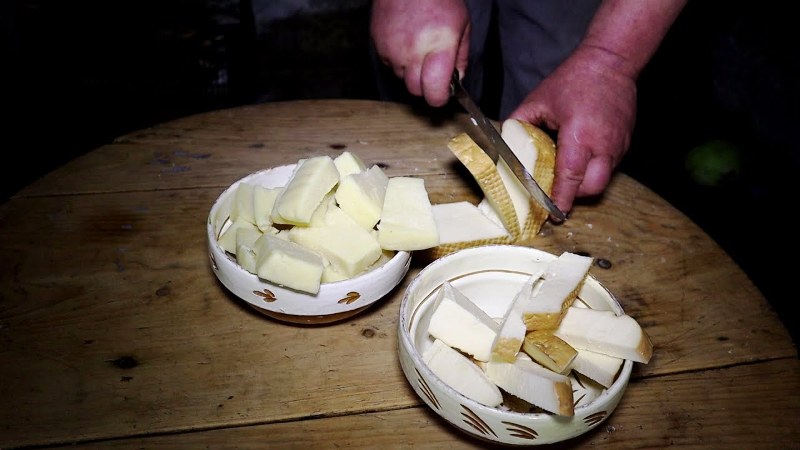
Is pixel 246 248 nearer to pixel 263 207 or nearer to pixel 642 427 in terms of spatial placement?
pixel 263 207

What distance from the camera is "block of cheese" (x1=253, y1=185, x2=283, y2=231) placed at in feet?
3.09

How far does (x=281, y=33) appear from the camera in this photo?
2.97 metres

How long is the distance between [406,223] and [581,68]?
70 cm

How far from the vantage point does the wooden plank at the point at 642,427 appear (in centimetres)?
78

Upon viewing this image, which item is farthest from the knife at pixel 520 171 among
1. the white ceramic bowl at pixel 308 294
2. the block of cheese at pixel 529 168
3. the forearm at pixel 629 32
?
the forearm at pixel 629 32

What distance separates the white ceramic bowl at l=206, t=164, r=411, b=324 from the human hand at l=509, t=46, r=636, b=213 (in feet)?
1.41

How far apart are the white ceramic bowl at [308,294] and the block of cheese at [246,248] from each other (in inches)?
0.5

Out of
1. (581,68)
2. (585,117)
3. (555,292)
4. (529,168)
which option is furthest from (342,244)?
(581,68)

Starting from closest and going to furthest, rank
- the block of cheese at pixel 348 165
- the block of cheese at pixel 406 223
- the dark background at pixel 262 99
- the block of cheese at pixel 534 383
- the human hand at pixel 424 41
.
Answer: the block of cheese at pixel 534 383 → the block of cheese at pixel 406 223 → the block of cheese at pixel 348 165 → the human hand at pixel 424 41 → the dark background at pixel 262 99

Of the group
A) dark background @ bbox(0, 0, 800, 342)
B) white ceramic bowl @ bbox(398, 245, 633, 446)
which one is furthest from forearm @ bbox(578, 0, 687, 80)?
dark background @ bbox(0, 0, 800, 342)

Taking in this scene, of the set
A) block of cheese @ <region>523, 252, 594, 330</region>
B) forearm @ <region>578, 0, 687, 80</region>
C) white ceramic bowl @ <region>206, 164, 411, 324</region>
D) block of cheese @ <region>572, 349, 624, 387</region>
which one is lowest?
white ceramic bowl @ <region>206, 164, 411, 324</region>

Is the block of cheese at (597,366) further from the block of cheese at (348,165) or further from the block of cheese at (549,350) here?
the block of cheese at (348,165)

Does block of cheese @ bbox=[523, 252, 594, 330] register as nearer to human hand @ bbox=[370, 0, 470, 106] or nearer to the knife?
the knife

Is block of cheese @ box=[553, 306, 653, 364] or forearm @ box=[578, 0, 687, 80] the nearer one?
block of cheese @ box=[553, 306, 653, 364]
